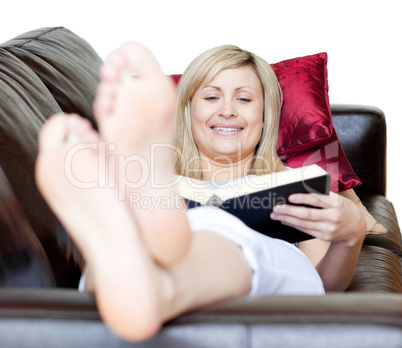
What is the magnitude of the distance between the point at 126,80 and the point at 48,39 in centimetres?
114

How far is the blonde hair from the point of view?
1561 millimetres

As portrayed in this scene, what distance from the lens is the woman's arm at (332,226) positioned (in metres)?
1.10

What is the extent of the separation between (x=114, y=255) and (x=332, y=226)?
1.80ft

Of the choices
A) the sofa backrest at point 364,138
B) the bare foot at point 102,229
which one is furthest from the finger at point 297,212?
the sofa backrest at point 364,138

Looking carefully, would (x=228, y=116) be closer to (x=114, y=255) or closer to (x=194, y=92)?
(x=194, y=92)

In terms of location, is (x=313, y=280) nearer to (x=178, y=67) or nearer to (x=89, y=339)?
(x=89, y=339)

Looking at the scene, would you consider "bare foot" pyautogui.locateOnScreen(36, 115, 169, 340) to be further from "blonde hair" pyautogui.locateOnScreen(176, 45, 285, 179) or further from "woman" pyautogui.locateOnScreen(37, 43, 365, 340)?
"blonde hair" pyautogui.locateOnScreen(176, 45, 285, 179)

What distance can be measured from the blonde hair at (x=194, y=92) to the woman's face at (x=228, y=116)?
19 mm

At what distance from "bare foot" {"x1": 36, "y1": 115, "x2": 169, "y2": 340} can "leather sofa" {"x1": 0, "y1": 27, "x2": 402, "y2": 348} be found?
0.06 meters

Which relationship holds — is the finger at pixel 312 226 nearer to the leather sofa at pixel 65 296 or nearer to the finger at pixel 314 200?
the finger at pixel 314 200

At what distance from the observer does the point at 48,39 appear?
5.97 ft

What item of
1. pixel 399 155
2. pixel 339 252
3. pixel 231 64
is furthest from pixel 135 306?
pixel 399 155

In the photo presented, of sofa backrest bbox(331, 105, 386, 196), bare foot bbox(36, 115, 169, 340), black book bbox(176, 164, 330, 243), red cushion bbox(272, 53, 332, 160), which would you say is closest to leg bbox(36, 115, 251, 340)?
bare foot bbox(36, 115, 169, 340)

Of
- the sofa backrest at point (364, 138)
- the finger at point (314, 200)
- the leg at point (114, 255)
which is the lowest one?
the sofa backrest at point (364, 138)
